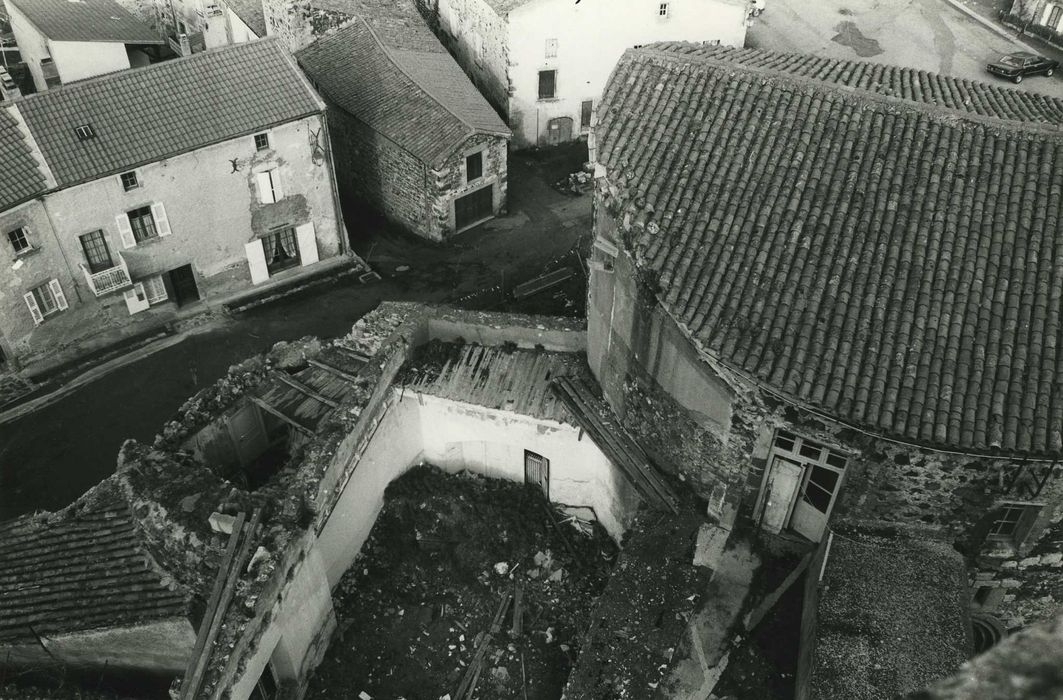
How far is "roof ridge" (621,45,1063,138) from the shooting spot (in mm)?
18188

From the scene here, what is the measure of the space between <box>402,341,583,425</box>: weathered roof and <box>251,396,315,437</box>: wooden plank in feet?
9.94

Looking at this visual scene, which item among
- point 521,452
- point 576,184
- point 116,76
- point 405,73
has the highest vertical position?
point 116,76

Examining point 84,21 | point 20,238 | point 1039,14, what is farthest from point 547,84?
point 1039,14

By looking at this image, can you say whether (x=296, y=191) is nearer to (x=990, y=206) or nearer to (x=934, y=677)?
(x=990, y=206)

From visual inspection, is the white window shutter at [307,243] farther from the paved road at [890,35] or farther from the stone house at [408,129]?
the paved road at [890,35]

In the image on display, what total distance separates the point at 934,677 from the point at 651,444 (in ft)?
27.2

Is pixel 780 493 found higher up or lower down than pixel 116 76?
lower down

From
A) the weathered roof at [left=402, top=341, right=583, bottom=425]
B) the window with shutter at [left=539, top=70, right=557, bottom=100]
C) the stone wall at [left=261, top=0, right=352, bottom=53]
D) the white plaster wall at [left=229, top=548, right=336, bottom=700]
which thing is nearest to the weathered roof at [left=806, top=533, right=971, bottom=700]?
the weathered roof at [left=402, top=341, right=583, bottom=425]

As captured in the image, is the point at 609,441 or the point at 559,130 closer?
the point at 609,441

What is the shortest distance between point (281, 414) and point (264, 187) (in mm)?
14200

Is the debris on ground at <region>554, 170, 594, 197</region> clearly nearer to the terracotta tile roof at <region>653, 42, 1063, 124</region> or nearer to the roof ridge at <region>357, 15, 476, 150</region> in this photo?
the roof ridge at <region>357, 15, 476, 150</region>

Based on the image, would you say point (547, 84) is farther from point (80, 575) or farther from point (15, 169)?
point (80, 575)

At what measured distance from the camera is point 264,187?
3422 centimetres

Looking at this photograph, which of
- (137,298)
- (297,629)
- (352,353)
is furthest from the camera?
(137,298)
